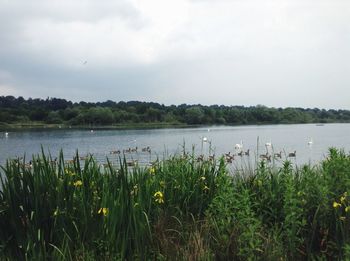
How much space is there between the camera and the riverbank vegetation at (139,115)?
411 feet

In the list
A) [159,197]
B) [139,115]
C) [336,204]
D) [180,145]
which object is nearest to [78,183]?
[159,197]

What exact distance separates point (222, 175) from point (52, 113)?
413ft

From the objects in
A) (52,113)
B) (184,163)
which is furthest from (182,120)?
(184,163)

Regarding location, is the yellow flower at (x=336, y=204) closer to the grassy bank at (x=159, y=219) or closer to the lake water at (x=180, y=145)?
the grassy bank at (x=159, y=219)

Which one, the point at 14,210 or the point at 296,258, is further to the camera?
the point at 14,210

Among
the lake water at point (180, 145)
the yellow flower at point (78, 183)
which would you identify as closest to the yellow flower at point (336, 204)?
the yellow flower at point (78, 183)

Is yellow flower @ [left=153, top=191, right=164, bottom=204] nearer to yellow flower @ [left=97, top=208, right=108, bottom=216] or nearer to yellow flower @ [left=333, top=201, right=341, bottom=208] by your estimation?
yellow flower @ [left=97, top=208, right=108, bottom=216]

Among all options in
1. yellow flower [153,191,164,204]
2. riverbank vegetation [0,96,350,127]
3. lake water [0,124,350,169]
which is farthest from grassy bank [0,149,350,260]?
riverbank vegetation [0,96,350,127]

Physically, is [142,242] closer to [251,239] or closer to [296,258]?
[251,239]

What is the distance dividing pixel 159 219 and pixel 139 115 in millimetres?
122200

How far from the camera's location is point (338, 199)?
210 inches

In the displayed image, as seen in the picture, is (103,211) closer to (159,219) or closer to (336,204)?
(159,219)

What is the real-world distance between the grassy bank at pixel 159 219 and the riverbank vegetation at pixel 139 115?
119 m

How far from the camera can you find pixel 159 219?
5.71 meters
